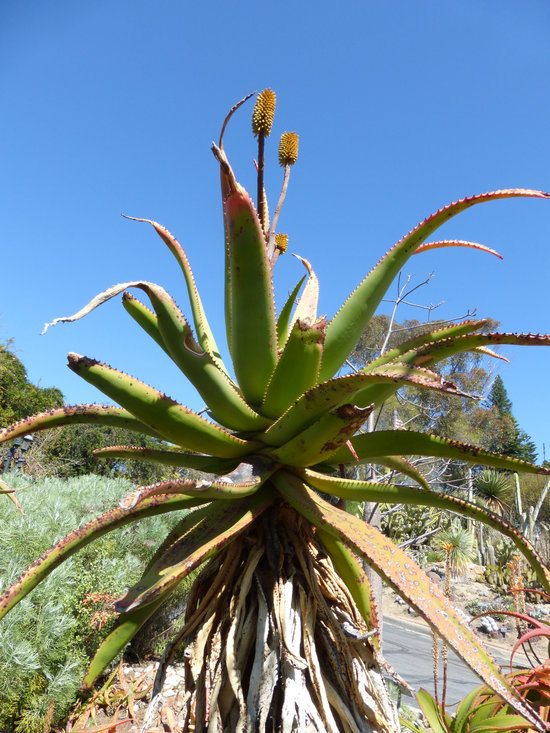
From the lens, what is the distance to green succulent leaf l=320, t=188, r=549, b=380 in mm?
1213

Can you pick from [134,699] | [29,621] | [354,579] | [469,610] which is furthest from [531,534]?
[354,579]

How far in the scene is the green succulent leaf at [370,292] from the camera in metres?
1.21

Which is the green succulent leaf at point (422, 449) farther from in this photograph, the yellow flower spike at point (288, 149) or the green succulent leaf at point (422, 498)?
the yellow flower spike at point (288, 149)

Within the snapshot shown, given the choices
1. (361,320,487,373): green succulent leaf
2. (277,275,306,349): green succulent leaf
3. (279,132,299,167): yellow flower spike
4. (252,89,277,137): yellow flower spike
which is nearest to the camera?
(361,320,487,373): green succulent leaf

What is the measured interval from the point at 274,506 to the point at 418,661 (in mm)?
10003

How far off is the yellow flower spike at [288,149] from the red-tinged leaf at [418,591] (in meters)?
1.35

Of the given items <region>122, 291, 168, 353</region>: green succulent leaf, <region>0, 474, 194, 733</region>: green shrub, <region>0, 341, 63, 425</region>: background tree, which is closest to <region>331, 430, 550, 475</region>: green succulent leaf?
<region>122, 291, 168, 353</region>: green succulent leaf

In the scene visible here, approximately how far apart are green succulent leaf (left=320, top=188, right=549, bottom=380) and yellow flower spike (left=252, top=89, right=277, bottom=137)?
31.9 inches

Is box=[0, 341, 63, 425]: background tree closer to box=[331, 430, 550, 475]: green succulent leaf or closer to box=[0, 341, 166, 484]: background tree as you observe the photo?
box=[0, 341, 166, 484]: background tree

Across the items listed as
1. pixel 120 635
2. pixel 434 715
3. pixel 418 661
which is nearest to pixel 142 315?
pixel 120 635

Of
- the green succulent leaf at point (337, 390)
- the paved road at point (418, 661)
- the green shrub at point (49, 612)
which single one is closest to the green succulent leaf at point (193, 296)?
the green succulent leaf at point (337, 390)

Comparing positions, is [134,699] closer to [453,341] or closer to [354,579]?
[354,579]

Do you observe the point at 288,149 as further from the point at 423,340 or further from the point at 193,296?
the point at 423,340

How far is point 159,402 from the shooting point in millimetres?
1070
